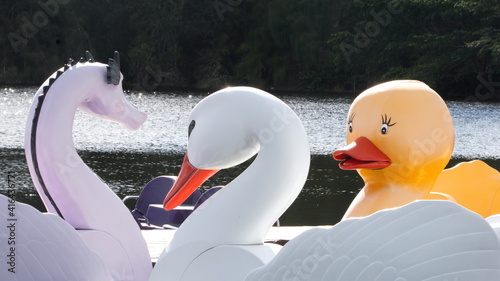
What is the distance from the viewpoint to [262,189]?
9.80 ft

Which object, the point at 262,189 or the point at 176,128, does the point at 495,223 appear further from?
the point at 176,128

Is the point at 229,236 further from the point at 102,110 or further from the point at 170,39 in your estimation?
the point at 170,39

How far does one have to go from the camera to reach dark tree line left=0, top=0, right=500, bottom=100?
2647 cm

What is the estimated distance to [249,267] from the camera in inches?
114

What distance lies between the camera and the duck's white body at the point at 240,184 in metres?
2.96

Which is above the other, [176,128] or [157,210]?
[157,210]

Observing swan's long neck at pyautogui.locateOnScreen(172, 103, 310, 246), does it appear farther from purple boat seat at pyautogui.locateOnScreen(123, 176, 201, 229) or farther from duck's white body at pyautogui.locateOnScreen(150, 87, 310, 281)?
purple boat seat at pyautogui.locateOnScreen(123, 176, 201, 229)

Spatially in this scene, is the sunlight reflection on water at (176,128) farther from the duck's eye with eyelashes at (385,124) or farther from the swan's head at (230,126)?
the swan's head at (230,126)

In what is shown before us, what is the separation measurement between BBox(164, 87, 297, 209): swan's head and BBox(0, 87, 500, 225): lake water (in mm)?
5570

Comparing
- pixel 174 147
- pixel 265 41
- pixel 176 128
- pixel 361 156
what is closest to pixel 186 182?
pixel 361 156

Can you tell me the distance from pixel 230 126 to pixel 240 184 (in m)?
0.20

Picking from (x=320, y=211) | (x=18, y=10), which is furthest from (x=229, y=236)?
(x=18, y=10)

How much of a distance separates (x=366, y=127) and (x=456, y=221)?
2.00 meters

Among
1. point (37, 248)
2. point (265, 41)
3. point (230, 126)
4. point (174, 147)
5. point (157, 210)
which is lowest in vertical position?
point (265, 41)
